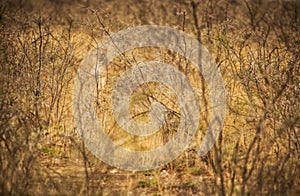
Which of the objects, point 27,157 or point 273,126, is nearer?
point 27,157

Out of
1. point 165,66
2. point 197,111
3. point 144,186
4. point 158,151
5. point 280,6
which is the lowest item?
point 144,186

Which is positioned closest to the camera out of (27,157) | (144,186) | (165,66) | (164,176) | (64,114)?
(27,157)

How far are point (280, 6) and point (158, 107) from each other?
164 cm

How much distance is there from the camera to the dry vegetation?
12.9 feet

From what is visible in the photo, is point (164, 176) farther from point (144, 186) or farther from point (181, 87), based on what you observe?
point (181, 87)

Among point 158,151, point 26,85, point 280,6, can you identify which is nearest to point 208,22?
point 280,6

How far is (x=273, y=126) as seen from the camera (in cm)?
468

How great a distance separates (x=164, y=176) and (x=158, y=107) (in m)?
0.74

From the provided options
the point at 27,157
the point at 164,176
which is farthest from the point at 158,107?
the point at 27,157

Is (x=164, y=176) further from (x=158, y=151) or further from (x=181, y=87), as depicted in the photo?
(x=181, y=87)

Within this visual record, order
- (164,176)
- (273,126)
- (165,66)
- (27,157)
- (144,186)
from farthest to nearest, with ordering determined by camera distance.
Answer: (165,66)
(164,176)
(144,186)
(273,126)
(27,157)

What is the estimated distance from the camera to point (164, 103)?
5965mm

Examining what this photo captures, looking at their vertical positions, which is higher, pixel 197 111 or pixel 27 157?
pixel 197 111

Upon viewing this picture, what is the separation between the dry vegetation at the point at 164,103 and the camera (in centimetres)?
394
